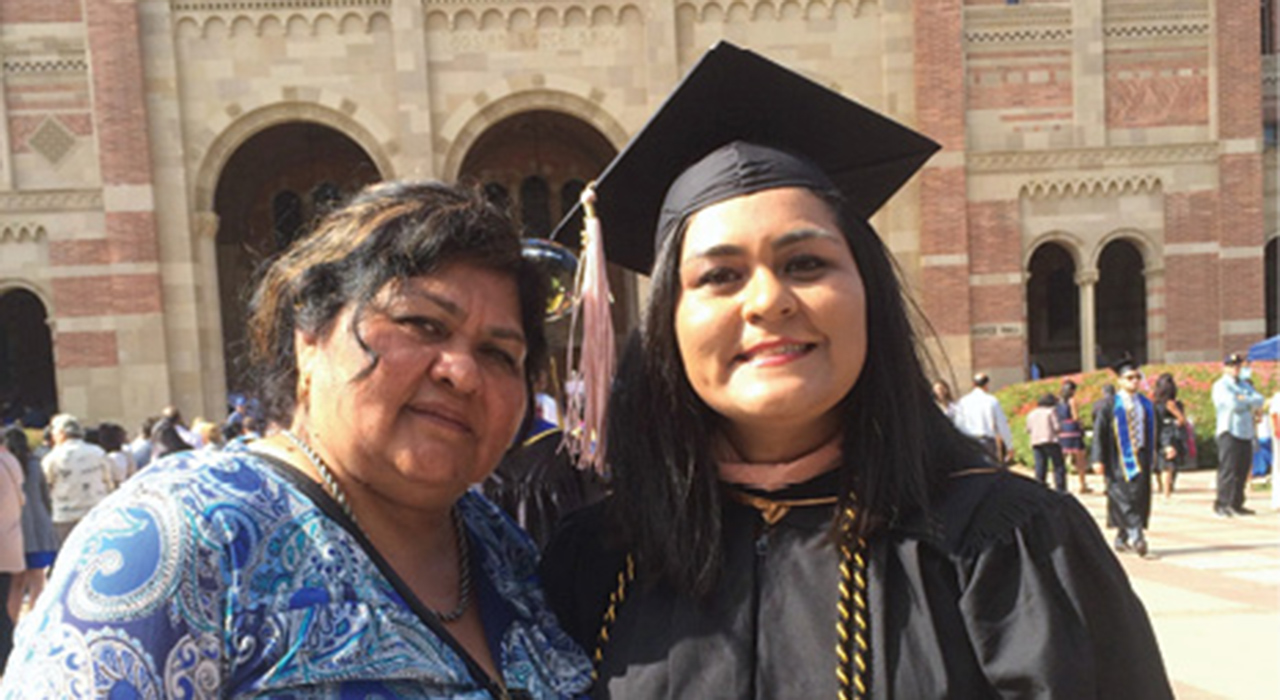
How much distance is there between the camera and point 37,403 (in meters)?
22.2

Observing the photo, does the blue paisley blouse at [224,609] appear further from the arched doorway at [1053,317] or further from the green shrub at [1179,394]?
the arched doorway at [1053,317]

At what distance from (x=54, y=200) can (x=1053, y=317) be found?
22.7m

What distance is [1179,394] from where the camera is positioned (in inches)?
551

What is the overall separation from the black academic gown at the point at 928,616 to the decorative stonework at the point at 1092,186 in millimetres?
17423

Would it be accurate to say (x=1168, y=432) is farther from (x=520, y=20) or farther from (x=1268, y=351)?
(x=520, y=20)

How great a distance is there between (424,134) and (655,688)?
15749 mm

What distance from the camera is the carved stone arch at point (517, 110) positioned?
1642cm

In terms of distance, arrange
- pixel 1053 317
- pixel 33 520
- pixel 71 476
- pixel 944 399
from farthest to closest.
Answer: pixel 1053 317
pixel 944 399
pixel 71 476
pixel 33 520

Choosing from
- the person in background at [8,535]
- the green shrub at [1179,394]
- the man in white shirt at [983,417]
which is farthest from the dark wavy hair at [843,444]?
the green shrub at [1179,394]

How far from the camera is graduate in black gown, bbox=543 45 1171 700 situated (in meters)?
1.56

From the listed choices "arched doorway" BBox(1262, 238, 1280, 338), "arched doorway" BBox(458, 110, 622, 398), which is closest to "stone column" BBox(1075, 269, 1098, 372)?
"arched doorway" BBox(1262, 238, 1280, 338)

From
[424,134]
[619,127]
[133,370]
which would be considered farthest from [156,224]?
[619,127]

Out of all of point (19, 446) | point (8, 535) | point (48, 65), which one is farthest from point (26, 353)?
point (8, 535)

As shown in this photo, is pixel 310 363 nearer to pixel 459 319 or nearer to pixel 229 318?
pixel 459 319
